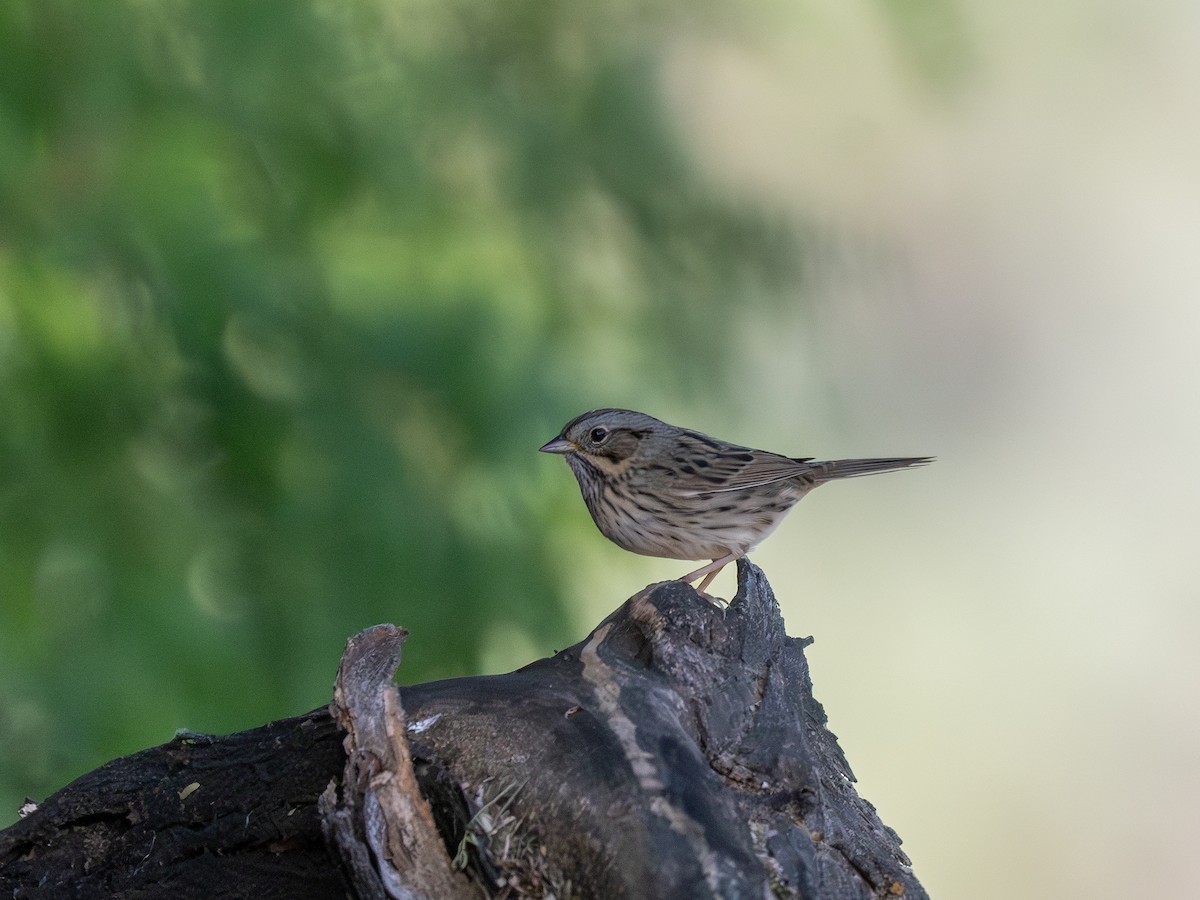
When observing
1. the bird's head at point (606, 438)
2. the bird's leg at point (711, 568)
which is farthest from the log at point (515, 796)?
the bird's head at point (606, 438)

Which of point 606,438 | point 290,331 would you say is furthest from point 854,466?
point 290,331

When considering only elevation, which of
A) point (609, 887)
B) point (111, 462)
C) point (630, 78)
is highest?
point (630, 78)

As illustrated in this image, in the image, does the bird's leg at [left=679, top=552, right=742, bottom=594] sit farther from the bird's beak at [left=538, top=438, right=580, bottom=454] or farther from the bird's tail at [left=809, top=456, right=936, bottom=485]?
the bird's beak at [left=538, top=438, right=580, bottom=454]

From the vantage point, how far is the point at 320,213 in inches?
136

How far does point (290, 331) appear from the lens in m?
3.36

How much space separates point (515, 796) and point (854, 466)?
2.05 metres

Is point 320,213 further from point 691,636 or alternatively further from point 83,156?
point 691,636

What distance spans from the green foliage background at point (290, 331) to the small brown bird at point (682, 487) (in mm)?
239

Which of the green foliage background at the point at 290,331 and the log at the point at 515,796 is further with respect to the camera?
the green foliage background at the point at 290,331

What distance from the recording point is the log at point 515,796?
6.03 feet

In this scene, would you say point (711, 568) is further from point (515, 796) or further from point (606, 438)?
point (515, 796)

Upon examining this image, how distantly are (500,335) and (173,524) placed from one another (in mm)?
1086

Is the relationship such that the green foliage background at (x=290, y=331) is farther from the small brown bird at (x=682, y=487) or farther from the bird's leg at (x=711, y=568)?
the bird's leg at (x=711, y=568)

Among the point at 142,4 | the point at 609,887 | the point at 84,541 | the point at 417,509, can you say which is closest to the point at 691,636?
the point at 609,887
